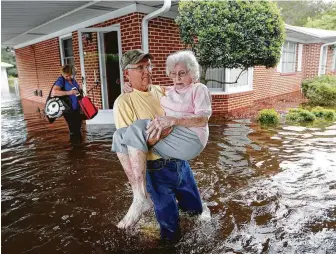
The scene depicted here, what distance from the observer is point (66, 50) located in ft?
32.7

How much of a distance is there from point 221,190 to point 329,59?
17.0 metres

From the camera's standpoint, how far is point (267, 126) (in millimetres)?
6766

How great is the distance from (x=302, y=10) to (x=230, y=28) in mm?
35253

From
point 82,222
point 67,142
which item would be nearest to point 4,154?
point 67,142

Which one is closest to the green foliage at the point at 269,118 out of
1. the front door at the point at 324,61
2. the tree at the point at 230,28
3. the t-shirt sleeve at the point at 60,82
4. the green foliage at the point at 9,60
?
the tree at the point at 230,28

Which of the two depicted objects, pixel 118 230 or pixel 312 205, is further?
pixel 312 205

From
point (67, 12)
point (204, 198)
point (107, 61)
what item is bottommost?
point (204, 198)

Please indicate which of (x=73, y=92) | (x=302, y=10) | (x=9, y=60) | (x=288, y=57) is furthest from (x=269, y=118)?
(x=9, y=60)

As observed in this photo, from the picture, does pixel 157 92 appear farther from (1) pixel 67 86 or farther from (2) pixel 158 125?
(1) pixel 67 86

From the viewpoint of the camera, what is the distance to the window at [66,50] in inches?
381

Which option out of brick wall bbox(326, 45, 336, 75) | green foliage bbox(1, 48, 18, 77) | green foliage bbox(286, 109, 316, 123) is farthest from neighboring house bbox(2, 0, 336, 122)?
green foliage bbox(1, 48, 18, 77)

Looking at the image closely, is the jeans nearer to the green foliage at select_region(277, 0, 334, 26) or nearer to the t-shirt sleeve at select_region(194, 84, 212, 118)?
the t-shirt sleeve at select_region(194, 84, 212, 118)

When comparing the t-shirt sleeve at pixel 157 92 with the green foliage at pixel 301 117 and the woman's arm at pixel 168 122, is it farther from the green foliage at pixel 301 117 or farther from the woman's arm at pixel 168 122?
the green foliage at pixel 301 117

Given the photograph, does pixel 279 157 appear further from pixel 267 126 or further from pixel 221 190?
pixel 267 126
